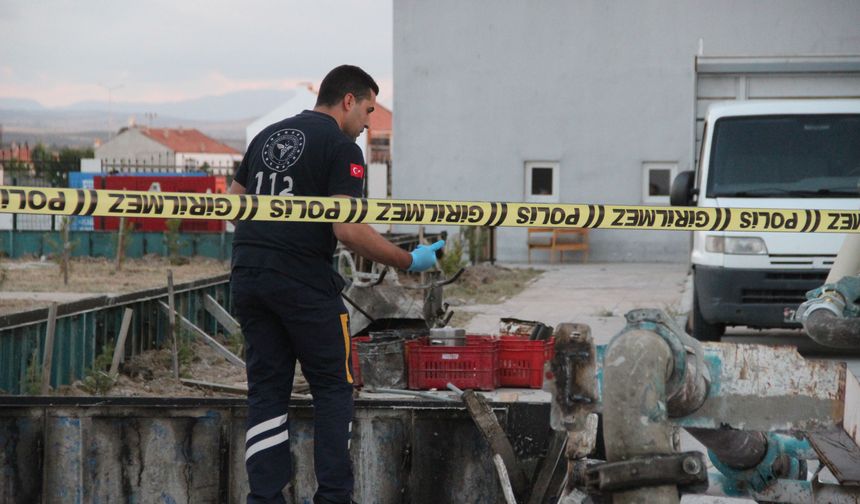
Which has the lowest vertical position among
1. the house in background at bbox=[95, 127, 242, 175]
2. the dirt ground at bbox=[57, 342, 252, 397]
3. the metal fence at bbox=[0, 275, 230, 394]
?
the dirt ground at bbox=[57, 342, 252, 397]

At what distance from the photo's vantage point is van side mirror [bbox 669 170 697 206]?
11055 millimetres

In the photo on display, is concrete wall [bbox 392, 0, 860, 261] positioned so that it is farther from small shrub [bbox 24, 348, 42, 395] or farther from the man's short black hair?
the man's short black hair

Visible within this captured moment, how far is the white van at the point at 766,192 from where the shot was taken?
11008mm

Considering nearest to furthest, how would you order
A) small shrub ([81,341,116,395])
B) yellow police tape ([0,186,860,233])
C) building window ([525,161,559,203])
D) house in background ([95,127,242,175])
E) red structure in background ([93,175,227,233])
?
yellow police tape ([0,186,860,233]), small shrub ([81,341,116,395]), building window ([525,161,559,203]), red structure in background ([93,175,227,233]), house in background ([95,127,242,175])

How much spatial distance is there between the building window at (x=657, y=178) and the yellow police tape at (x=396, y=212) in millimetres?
22004

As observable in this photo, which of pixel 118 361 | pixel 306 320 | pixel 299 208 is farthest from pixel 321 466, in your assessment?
pixel 118 361

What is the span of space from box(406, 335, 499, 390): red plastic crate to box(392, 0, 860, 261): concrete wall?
18.3m

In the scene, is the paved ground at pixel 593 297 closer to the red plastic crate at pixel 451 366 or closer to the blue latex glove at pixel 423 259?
the red plastic crate at pixel 451 366

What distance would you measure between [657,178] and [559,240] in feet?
8.44

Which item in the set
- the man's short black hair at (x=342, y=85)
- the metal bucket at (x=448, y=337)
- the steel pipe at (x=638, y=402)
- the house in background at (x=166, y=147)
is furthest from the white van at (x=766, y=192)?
the house in background at (x=166, y=147)

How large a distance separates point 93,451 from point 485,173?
2245 centimetres

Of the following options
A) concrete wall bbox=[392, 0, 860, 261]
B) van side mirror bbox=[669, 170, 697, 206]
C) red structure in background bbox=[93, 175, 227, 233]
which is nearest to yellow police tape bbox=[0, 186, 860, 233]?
van side mirror bbox=[669, 170, 697, 206]

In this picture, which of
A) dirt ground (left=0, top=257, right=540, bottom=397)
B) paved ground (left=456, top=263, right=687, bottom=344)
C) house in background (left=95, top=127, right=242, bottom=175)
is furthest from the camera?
house in background (left=95, top=127, right=242, bottom=175)

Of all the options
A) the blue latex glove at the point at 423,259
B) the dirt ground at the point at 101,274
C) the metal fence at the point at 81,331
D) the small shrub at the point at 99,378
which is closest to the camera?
the blue latex glove at the point at 423,259
